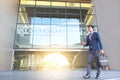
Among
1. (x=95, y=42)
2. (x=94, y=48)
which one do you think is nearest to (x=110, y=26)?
(x=95, y=42)

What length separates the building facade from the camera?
59.6 feet

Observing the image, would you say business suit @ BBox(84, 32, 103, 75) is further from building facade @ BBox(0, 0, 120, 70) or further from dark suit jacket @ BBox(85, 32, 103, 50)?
building facade @ BBox(0, 0, 120, 70)

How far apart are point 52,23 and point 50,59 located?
3.06 m

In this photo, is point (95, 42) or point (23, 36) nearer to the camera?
point (95, 42)

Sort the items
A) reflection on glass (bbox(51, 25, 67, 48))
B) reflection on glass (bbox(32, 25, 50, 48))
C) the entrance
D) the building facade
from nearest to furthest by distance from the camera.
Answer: the building facade, reflection on glass (bbox(32, 25, 50, 48)), reflection on glass (bbox(51, 25, 67, 48)), the entrance

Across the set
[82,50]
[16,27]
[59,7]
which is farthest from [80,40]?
[16,27]

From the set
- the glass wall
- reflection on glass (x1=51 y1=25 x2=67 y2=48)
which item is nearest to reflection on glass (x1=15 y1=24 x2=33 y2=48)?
the glass wall

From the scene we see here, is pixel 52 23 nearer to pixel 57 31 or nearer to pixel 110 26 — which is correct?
pixel 57 31

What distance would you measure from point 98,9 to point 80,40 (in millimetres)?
2888

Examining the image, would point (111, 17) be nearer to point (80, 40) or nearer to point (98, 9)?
point (98, 9)

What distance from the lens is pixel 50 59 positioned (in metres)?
20.3

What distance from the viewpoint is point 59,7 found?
20.4 metres

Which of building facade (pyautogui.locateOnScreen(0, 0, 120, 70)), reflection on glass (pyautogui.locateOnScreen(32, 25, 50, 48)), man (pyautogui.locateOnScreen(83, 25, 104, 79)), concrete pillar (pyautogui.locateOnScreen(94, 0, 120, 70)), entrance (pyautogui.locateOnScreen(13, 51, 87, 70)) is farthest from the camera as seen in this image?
entrance (pyautogui.locateOnScreen(13, 51, 87, 70))

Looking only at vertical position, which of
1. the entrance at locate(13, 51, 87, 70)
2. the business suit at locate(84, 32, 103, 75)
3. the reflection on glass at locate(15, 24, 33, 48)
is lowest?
the entrance at locate(13, 51, 87, 70)
